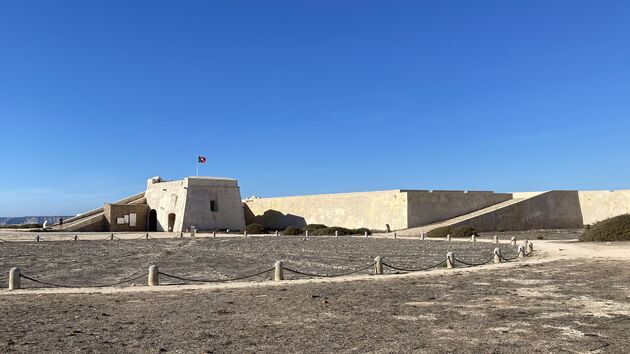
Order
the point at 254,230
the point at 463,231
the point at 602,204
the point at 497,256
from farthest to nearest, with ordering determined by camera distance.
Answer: the point at 254,230
the point at 602,204
the point at 463,231
the point at 497,256

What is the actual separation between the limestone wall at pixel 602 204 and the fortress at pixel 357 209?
7 centimetres

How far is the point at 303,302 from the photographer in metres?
9.53

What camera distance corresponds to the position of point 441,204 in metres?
37.7

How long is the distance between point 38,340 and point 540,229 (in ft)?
125

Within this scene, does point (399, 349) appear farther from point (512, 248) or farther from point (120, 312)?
point (512, 248)

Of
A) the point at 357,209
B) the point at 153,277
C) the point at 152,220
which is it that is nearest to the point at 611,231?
the point at 357,209

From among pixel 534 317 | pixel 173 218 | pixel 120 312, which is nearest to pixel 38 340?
pixel 120 312

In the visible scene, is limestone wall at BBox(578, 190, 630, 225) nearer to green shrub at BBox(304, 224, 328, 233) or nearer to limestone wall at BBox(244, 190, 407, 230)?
limestone wall at BBox(244, 190, 407, 230)

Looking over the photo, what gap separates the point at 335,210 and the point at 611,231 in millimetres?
21854

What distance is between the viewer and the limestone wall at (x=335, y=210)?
123 ft

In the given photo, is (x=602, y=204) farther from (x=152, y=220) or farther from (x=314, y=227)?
(x=152, y=220)

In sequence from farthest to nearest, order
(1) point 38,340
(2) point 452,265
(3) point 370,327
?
(2) point 452,265 < (3) point 370,327 < (1) point 38,340

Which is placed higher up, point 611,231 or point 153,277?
point 611,231

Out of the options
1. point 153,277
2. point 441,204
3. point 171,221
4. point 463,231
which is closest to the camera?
point 153,277
